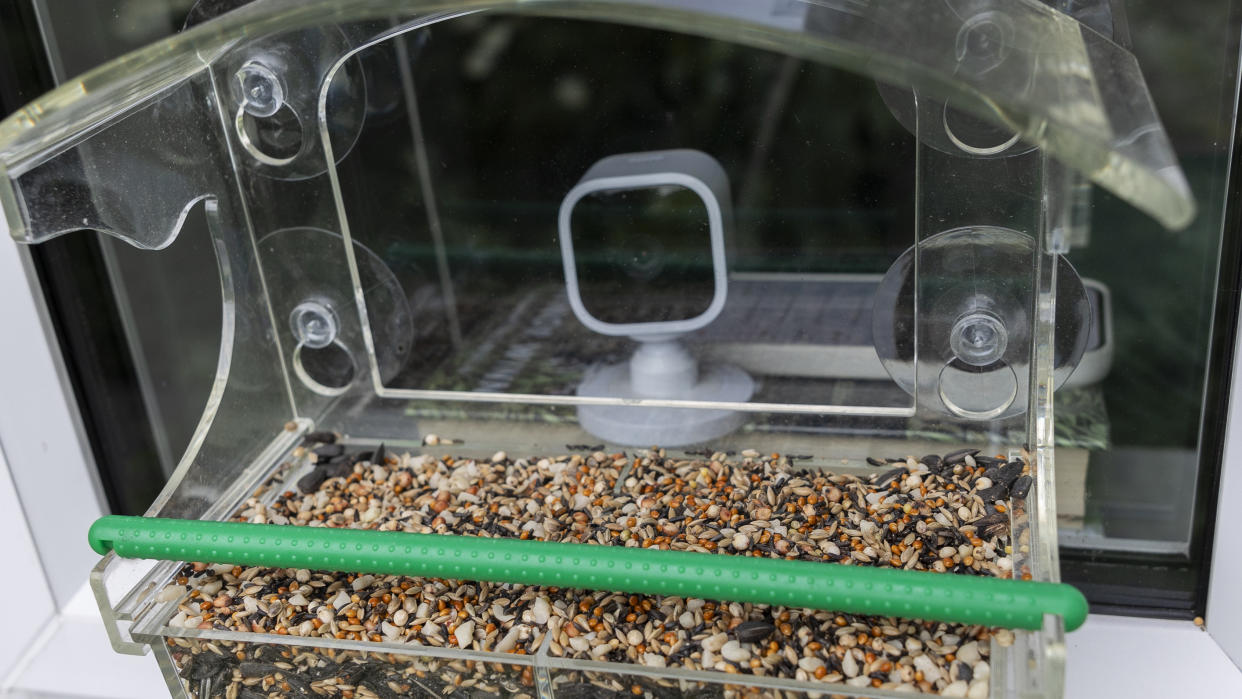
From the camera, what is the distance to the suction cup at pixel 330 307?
3.36ft

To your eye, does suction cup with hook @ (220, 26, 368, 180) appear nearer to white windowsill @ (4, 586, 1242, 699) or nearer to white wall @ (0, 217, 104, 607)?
white wall @ (0, 217, 104, 607)

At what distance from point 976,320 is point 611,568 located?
1.23ft

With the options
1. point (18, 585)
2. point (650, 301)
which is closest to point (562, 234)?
point (650, 301)

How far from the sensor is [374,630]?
78cm

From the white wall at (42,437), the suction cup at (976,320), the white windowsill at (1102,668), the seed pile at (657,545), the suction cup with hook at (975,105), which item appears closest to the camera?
the suction cup with hook at (975,105)

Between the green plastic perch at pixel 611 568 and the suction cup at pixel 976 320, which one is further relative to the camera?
the suction cup at pixel 976 320

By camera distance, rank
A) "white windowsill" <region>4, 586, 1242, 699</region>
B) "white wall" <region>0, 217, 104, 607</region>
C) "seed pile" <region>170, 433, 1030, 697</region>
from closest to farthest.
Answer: "seed pile" <region>170, 433, 1030, 697</region>
"white windowsill" <region>4, 586, 1242, 699</region>
"white wall" <region>0, 217, 104, 607</region>

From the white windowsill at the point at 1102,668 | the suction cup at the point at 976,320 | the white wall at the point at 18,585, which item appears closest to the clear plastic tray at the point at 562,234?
the suction cup at the point at 976,320

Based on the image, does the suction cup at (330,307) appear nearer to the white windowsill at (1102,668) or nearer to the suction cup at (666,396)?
the suction cup at (666,396)

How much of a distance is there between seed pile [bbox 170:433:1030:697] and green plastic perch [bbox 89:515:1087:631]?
58 millimetres

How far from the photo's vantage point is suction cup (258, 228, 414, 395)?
1.03m

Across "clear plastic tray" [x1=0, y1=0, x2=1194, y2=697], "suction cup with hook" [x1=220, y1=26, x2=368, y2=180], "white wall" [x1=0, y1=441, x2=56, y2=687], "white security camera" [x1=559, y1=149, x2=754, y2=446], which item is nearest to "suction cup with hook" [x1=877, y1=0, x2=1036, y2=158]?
"clear plastic tray" [x1=0, y1=0, x2=1194, y2=697]

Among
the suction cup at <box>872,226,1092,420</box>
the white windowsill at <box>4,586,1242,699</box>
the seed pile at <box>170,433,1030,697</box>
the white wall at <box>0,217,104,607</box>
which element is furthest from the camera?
the white wall at <box>0,217,104,607</box>

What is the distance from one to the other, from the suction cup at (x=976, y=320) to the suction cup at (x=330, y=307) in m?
0.50
